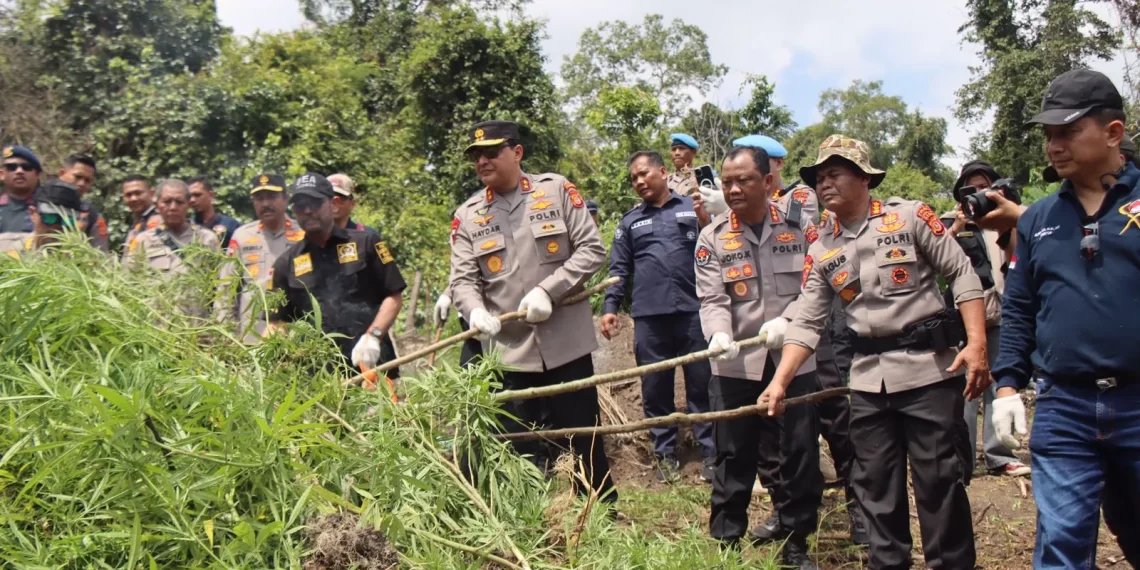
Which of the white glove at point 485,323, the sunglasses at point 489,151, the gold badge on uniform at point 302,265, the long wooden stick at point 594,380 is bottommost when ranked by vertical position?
the long wooden stick at point 594,380

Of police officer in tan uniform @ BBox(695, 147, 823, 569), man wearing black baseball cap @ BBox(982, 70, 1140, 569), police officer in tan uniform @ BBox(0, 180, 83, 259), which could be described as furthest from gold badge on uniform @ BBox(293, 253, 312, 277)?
man wearing black baseball cap @ BBox(982, 70, 1140, 569)

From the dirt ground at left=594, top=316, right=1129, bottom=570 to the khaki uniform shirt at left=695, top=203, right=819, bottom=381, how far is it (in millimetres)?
1085

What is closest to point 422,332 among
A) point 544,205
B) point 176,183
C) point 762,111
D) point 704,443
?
point 176,183

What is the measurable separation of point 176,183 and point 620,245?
120 inches

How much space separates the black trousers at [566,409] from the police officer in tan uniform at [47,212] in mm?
2992

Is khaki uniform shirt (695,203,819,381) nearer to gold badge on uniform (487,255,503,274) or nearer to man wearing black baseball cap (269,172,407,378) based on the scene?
gold badge on uniform (487,255,503,274)

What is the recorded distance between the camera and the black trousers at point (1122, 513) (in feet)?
8.53

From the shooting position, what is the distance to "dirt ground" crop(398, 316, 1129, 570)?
4.05 metres

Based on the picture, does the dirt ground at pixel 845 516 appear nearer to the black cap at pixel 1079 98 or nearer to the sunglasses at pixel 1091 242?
the sunglasses at pixel 1091 242

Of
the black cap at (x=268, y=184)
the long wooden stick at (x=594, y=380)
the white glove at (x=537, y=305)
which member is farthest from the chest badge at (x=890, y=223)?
the black cap at (x=268, y=184)

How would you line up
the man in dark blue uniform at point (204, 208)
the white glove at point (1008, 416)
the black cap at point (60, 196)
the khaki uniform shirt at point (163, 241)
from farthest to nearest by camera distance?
1. the man in dark blue uniform at point (204, 208)
2. the black cap at point (60, 196)
3. the khaki uniform shirt at point (163, 241)
4. the white glove at point (1008, 416)

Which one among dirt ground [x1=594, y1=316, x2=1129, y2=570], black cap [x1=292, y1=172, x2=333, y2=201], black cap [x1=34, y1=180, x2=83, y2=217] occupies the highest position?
black cap [x1=34, y1=180, x2=83, y2=217]

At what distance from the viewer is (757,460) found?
3.87 metres

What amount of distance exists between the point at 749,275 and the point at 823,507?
1627mm
